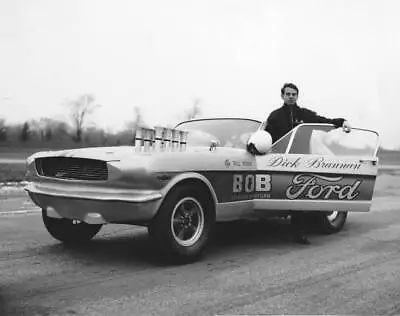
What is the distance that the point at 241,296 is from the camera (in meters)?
3.58

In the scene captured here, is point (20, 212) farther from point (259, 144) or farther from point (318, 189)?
point (318, 189)

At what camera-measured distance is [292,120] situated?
6.25 metres

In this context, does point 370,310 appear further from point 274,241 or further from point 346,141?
point 346,141

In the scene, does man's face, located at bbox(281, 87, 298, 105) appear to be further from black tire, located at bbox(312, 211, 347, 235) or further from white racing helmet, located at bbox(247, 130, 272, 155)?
black tire, located at bbox(312, 211, 347, 235)

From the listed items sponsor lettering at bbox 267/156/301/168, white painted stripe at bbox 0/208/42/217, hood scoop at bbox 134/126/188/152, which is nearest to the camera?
hood scoop at bbox 134/126/188/152

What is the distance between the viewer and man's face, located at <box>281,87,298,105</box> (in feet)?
20.6

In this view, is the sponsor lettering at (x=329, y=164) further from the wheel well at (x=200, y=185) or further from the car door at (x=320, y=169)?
the wheel well at (x=200, y=185)

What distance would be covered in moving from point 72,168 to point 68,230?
99cm

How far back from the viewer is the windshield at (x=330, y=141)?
5910mm

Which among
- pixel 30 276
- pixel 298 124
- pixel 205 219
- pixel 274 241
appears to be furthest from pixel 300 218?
pixel 30 276

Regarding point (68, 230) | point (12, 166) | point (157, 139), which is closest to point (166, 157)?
point (157, 139)

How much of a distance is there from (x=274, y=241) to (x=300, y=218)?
410 millimetres

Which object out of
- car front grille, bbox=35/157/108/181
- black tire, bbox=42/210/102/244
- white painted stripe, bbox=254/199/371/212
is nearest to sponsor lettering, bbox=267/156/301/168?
white painted stripe, bbox=254/199/371/212

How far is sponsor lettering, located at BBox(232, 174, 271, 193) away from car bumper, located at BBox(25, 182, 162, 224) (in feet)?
3.60
